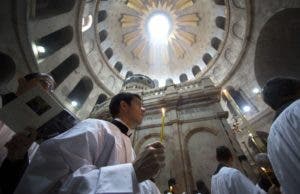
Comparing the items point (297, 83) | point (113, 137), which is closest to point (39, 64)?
point (113, 137)

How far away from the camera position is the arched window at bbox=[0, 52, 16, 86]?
1046 cm

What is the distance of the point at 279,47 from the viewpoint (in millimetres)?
14461

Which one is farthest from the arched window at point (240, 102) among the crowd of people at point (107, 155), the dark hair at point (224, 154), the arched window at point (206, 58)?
the crowd of people at point (107, 155)

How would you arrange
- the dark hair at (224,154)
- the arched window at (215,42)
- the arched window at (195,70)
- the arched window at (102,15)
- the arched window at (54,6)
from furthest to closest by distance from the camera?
the arched window at (195,70), the arched window at (215,42), the arched window at (102,15), the arched window at (54,6), the dark hair at (224,154)

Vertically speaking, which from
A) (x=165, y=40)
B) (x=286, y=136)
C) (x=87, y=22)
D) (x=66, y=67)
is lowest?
(x=286, y=136)

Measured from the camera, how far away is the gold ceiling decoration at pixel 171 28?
2362cm

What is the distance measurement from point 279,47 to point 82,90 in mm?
17231

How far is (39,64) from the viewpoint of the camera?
38.9 ft

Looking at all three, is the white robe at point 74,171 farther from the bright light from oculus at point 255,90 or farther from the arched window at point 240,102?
the bright light from oculus at point 255,90

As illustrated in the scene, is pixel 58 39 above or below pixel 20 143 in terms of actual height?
above

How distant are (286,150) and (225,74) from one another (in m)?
17.9

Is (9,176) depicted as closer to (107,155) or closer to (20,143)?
(20,143)

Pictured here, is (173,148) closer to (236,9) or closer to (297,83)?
(297,83)

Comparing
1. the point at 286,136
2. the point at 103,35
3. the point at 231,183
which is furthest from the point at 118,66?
the point at 286,136
